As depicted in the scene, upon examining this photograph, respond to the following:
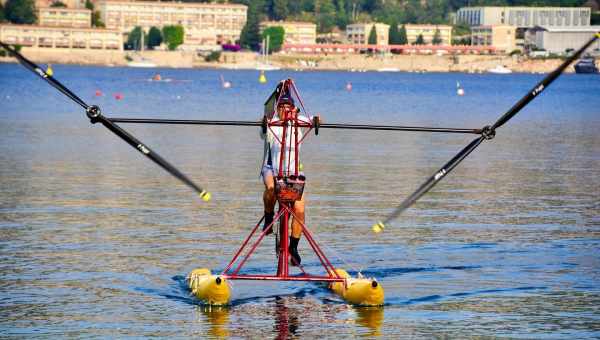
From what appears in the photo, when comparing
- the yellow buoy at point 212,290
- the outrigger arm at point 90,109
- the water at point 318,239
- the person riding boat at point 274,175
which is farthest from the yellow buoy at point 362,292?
the outrigger arm at point 90,109

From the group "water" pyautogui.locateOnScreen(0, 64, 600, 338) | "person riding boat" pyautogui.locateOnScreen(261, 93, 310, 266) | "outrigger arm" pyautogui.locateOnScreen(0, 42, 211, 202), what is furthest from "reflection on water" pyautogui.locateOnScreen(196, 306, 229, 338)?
"outrigger arm" pyautogui.locateOnScreen(0, 42, 211, 202)

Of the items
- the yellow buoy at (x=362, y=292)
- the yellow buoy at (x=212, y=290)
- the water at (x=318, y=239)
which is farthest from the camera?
the yellow buoy at (x=362, y=292)

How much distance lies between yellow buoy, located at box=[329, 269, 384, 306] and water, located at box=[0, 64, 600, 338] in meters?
0.14

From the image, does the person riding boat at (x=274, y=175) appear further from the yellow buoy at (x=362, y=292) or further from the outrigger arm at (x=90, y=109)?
the outrigger arm at (x=90, y=109)

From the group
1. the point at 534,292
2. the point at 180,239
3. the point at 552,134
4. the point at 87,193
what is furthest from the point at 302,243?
the point at 552,134

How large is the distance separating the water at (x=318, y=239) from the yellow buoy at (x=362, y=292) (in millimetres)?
141

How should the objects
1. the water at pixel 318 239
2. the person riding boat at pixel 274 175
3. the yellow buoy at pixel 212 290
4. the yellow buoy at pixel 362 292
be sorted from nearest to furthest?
the water at pixel 318 239, the yellow buoy at pixel 212 290, the yellow buoy at pixel 362 292, the person riding boat at pixel 274 175

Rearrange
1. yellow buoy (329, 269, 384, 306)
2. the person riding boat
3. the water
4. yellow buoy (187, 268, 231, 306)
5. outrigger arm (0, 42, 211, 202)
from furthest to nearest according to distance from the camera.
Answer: the person riding boat → yellow buoy (329, 269, 384, 306) → yellow buoy (187, 268, 231, 306) → the water → outrigger arm (0, 42, 211, 202)

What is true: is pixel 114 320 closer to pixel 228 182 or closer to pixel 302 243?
pixel 302 243

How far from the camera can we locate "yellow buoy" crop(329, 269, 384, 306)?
15031mm

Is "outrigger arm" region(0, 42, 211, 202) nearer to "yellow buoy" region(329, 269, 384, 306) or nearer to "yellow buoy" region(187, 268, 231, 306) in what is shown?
"yellow buoy" region(187, 268, 231, 306)

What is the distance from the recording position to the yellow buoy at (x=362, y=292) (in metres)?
15.0

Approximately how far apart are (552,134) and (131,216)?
3060 centimetres

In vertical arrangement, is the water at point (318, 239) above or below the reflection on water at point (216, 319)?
below
